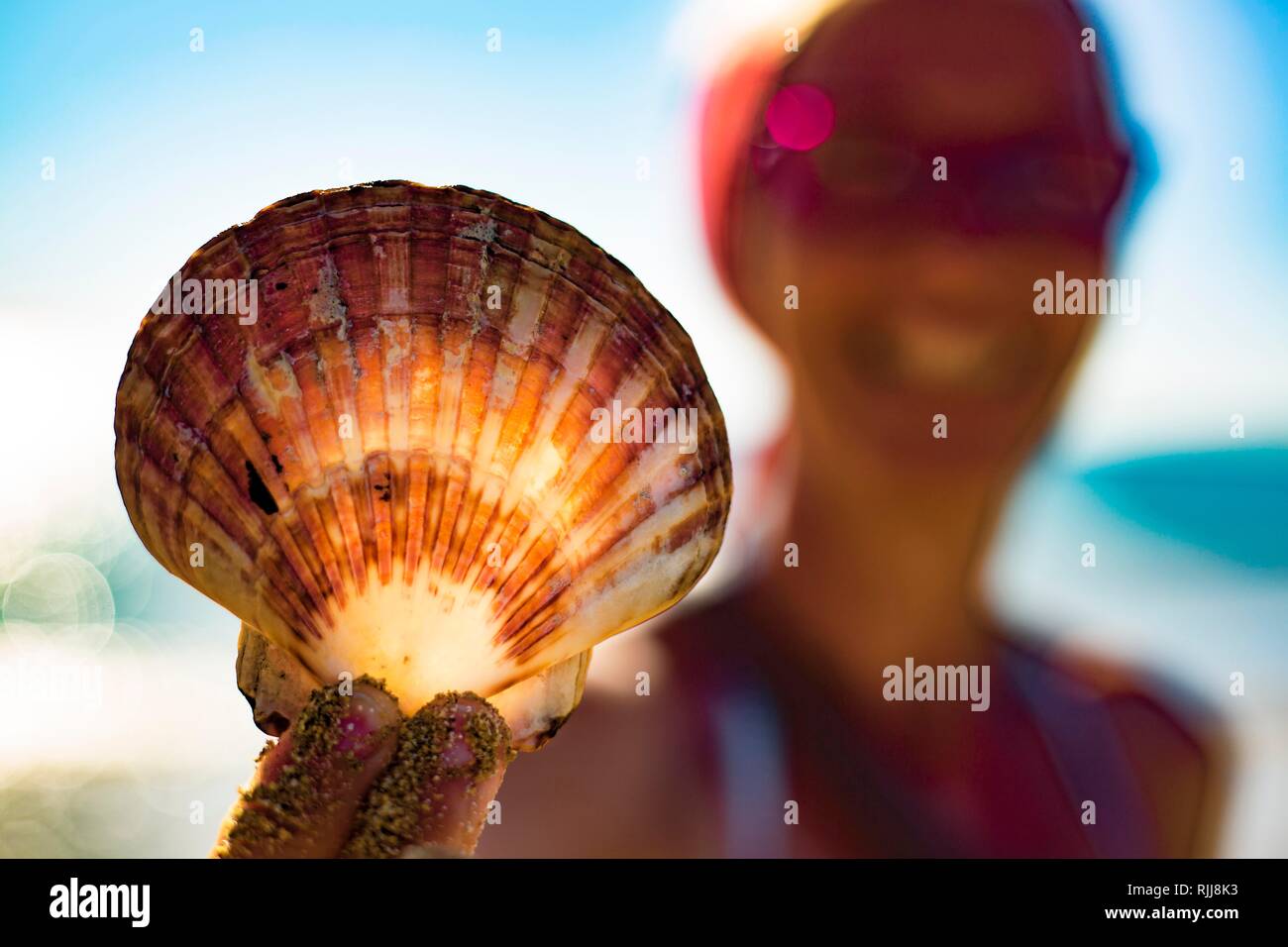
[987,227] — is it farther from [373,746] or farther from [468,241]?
[373,746]

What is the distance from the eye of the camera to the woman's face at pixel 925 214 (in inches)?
49.1

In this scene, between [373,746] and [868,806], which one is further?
[868,806]

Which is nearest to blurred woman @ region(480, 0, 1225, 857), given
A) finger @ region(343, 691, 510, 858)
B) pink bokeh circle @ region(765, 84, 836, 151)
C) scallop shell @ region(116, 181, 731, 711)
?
pink bokeh circle @ region(765, 84, 836, 151)

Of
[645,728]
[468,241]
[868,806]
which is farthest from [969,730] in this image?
[468,241]

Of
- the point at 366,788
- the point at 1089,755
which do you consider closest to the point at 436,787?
the point at 366,788

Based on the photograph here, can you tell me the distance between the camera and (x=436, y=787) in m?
0.65

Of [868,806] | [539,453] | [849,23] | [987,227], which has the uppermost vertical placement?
[849,23]

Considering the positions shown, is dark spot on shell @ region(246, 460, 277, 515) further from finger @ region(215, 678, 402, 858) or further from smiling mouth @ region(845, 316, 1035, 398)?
smiling mouth @ region(845, 316, 1035, 398)

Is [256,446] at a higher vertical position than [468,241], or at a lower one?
lower

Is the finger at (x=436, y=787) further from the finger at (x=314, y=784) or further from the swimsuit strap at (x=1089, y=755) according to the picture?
the swimsuit strap at (x=1089, y=755)

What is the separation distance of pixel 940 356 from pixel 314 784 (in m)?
1.03

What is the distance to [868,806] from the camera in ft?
4.73
